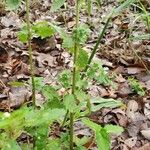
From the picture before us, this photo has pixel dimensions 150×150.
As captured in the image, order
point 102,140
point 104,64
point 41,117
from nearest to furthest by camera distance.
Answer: point 41,117, point 102,140, point 104,64

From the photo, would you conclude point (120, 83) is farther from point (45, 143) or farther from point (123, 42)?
point (45, 143)

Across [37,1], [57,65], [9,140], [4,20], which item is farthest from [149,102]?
[37,1]

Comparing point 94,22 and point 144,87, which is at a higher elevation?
point 94,22

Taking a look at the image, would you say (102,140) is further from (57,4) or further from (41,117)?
(57,4)

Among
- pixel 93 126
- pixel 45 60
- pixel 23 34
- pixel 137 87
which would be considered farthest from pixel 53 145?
pixel 45 60

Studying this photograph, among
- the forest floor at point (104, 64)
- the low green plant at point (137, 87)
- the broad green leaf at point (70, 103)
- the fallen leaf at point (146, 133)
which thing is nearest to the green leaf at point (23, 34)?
the broad green leaf at point (70, 103)
